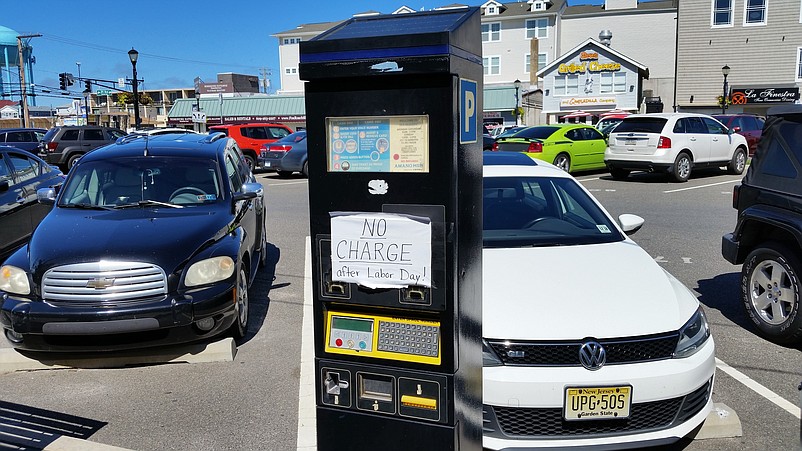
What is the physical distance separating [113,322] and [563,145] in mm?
15342

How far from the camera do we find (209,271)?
5.23 meters

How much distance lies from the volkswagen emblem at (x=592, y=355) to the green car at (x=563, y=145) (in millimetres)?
14375

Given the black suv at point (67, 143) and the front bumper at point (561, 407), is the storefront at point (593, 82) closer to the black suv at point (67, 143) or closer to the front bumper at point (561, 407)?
the black suv at point (67, 143)

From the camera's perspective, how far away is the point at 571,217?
5.28 meters

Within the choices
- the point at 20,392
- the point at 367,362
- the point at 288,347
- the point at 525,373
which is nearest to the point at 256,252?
the point at 288,347

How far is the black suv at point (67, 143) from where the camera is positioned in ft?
83.0

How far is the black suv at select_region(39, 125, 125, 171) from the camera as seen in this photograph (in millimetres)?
25297

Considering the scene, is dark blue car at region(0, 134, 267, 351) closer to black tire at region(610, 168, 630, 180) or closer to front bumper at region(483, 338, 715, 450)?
front bumper at region(483, 338, 715, 450)

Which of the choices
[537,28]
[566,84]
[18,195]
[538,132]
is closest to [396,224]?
[18,195]

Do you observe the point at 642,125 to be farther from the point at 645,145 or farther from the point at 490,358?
the point at 490,358

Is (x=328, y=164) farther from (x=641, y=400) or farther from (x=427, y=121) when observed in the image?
(x=641, y=400)

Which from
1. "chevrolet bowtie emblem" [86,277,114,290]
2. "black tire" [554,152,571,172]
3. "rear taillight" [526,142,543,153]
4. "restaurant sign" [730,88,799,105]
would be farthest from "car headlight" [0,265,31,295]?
"restaurant sign" [730,88,799,105]

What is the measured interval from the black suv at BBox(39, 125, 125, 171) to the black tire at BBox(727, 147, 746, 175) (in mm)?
20819

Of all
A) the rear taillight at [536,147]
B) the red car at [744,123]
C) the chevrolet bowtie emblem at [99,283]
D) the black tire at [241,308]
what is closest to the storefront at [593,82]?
the red car at [744,123]
